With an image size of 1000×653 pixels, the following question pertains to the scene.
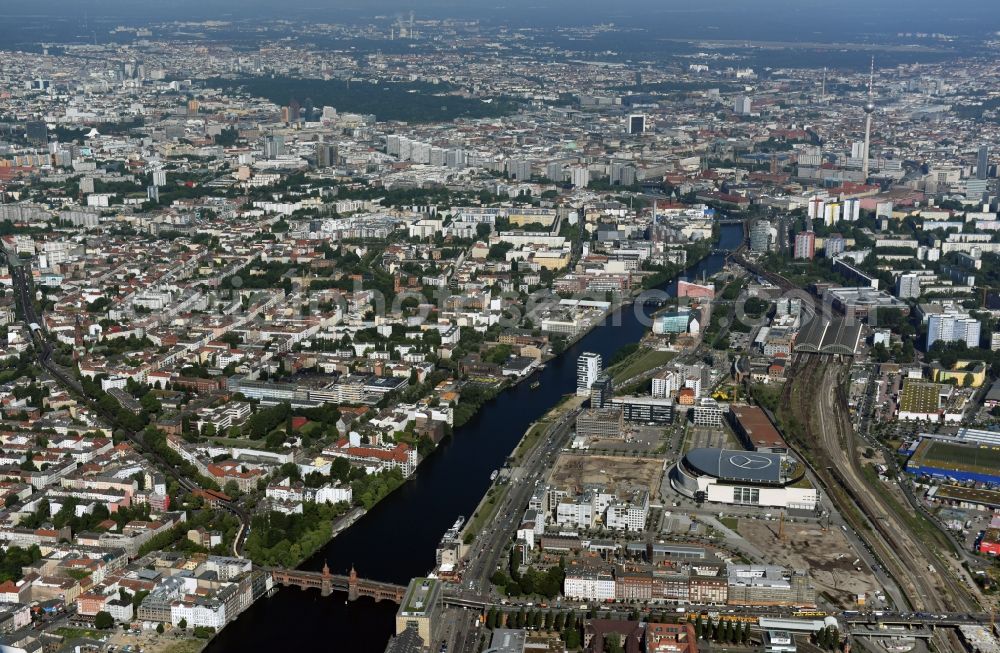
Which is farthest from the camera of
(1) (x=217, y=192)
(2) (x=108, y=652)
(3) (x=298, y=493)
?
(1) (x=217, y=192)

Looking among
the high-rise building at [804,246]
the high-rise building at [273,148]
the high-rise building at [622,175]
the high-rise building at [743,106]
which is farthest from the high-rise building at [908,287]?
the high-rise building at [743,106]

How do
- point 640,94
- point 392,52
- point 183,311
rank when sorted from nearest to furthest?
1. point 183,311
2. point 640,94
3. point 392,52

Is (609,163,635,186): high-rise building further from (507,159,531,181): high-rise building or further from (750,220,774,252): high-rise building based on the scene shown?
(750,220,774,252): high-rise building

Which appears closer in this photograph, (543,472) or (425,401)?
(543,472)

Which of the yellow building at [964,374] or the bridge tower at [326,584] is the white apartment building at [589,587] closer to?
the bridge tower at [326,584]

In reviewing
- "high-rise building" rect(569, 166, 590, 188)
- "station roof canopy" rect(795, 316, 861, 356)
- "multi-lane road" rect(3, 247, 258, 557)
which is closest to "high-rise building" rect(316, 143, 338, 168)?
"high-rise building" rect(569, 166, 590, 188)

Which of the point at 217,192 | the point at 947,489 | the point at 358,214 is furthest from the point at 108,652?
the point at 217,192

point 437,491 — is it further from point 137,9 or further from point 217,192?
point 137,9
